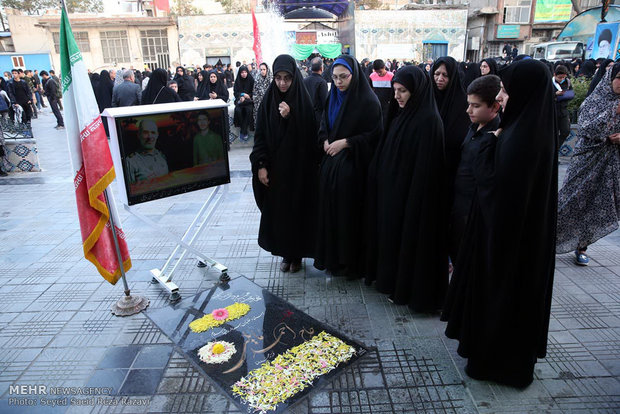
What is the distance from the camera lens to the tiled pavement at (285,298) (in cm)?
220

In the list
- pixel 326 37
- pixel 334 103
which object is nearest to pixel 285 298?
pixel 334 103

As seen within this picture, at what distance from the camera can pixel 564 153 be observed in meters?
7.38

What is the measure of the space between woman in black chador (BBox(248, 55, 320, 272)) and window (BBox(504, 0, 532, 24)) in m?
29.6

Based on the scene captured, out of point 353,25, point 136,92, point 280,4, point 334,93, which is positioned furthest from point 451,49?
point 334,93

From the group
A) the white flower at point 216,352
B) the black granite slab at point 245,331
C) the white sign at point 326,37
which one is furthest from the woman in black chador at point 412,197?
the white sign at point 326,37

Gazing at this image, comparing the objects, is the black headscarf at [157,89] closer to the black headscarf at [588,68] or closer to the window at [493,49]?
the black headscarf at [588,68]

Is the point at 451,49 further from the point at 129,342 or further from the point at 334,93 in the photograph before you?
the point at 129,342

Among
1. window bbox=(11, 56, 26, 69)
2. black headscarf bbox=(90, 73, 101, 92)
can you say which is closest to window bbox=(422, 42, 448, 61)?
black headscarf bbox=(90, 73, 101, 92)

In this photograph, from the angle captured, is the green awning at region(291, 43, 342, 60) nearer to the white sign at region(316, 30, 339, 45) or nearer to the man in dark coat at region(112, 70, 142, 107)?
the white sign at region(316, 30, 339, 45)

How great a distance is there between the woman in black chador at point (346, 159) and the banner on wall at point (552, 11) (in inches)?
1191

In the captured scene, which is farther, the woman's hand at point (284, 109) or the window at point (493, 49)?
the window at point (493, 49)

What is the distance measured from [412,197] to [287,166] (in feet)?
3.79

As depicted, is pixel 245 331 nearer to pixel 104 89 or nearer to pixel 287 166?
pixel 287 166

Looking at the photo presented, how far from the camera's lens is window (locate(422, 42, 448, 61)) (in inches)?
1015
